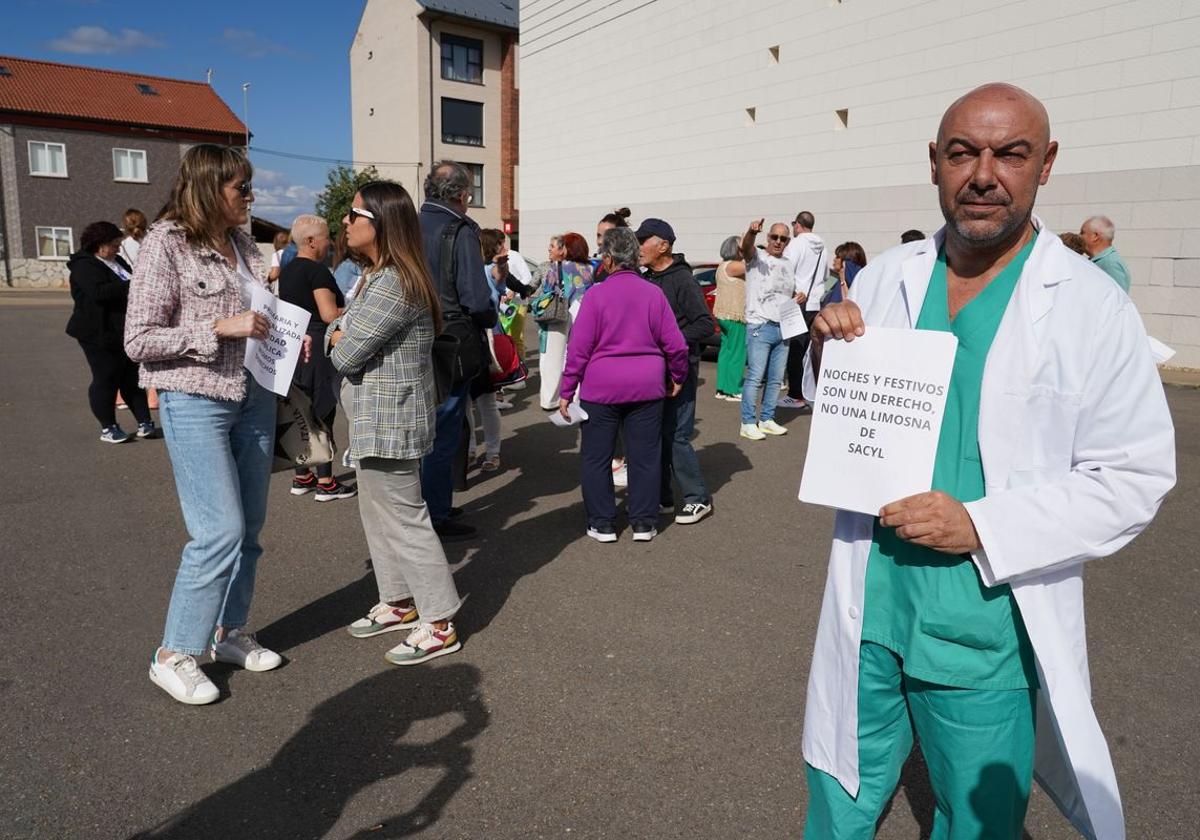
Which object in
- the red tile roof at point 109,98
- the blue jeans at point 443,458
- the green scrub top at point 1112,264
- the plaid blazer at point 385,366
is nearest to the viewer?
the plaid blazer at point 385,366

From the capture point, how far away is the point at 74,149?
3809cm

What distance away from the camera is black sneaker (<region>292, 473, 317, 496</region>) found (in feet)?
21.4

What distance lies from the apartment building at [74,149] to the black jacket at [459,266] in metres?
37.4

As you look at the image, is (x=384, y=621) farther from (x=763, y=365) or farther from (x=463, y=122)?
(x=463, y=122)

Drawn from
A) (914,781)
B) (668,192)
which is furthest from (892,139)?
(914,781)

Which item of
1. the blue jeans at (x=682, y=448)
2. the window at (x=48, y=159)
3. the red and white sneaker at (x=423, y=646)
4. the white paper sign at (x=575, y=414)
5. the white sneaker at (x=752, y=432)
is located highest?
the window at (x=48, y=159)

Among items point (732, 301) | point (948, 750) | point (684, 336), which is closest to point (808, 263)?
point (732, 301)

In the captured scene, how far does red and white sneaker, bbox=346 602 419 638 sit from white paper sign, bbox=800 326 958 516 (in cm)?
272

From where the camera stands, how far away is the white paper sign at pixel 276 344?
136 inches

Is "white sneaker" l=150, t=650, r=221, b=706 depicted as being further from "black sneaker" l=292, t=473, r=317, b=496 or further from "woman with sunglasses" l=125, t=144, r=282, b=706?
"black sneaker" l=292, t=473, r=317, b=496

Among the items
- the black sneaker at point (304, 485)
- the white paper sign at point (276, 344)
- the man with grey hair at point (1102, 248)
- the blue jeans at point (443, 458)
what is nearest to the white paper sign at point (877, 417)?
the white paper sign at point (276, 344)

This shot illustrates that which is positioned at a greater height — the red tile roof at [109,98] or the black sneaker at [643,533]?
the red tile roof at [109,98]

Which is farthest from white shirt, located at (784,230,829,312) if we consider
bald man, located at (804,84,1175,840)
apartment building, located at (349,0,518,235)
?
apartment building, located at (349,0,518,235)

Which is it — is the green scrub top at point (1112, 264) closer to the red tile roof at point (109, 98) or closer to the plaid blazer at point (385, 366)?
the plaid blazer at point (385, 366)
